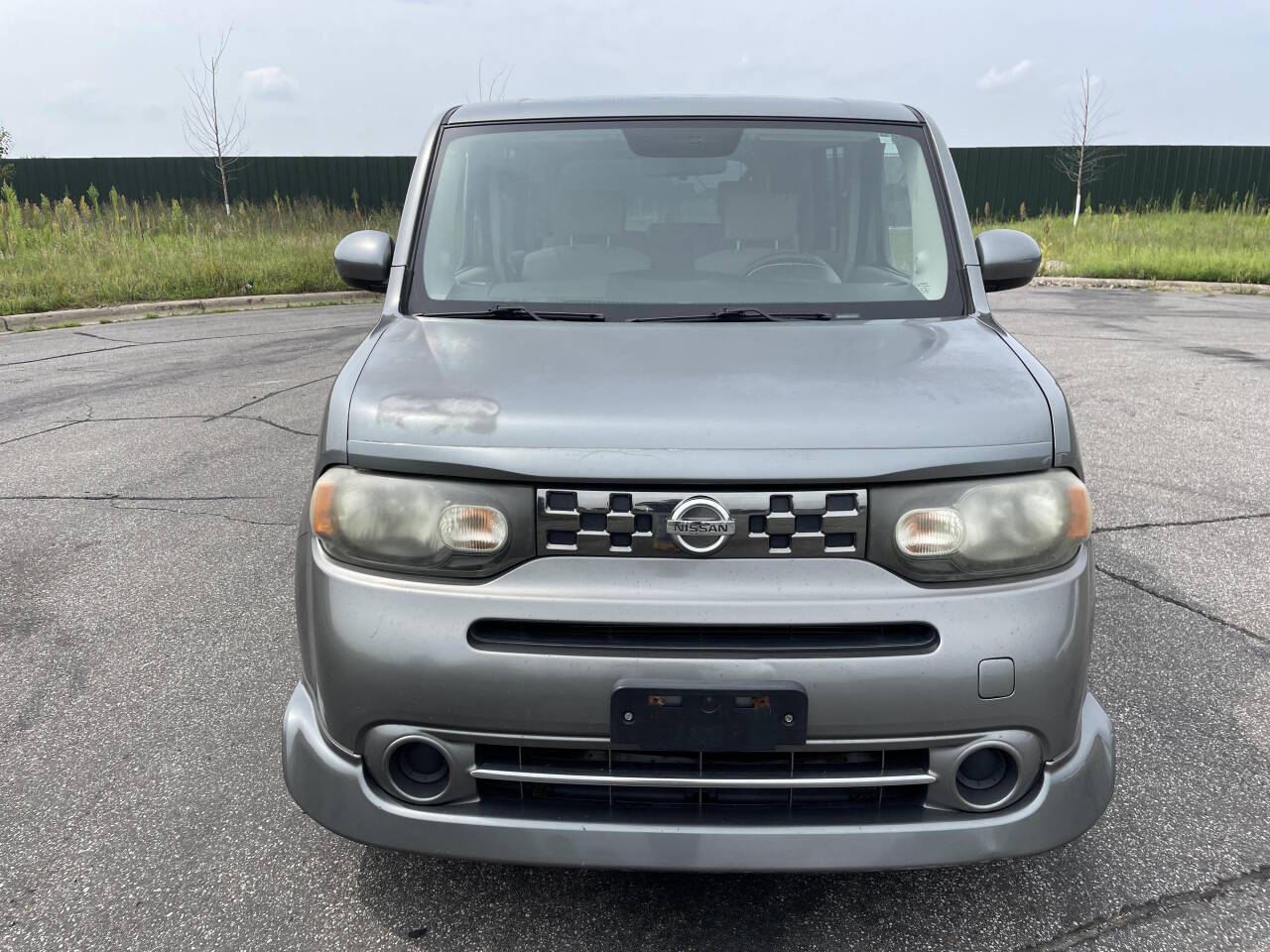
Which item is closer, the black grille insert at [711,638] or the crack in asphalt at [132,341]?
the black grille insert at [711,638]

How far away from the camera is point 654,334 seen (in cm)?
255

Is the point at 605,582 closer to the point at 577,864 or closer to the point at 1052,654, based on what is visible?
the point at 577,864

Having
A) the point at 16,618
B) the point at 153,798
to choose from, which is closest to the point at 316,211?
the point at 16,618

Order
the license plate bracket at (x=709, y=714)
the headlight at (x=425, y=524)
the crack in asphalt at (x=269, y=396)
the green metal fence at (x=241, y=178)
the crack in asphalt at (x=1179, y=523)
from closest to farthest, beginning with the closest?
1. the license plate bracket at (x=709, y=714)
2. the headlight at (x=425, y=524)
3. the crack in asphalt at (x=1179, y=523)
4. the crack in asphalt at (x=269, y=396)
5. the green metal fence at (x=241, y=178)

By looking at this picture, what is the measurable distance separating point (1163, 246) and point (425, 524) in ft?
67.7

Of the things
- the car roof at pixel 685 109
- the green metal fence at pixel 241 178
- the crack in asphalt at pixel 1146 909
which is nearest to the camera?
the crack in asphalt at pixel 1146 909

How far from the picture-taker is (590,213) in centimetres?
309

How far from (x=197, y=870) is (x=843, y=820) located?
62.7 inches

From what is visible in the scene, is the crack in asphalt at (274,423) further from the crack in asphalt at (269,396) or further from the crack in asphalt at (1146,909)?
the crack in asphalt at (1146,909)

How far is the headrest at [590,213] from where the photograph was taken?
3086mm

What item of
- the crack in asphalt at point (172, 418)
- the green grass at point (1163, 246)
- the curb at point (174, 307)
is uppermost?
the crack in asphalt at point (172, 418)

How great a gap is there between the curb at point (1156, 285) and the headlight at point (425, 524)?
1666 cm

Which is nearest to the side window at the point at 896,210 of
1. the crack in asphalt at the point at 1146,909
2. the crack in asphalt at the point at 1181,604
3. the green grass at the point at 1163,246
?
the crack in asphalt at the point at 1146,909

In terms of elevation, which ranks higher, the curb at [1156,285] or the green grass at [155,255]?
the green grass at [155,255]
